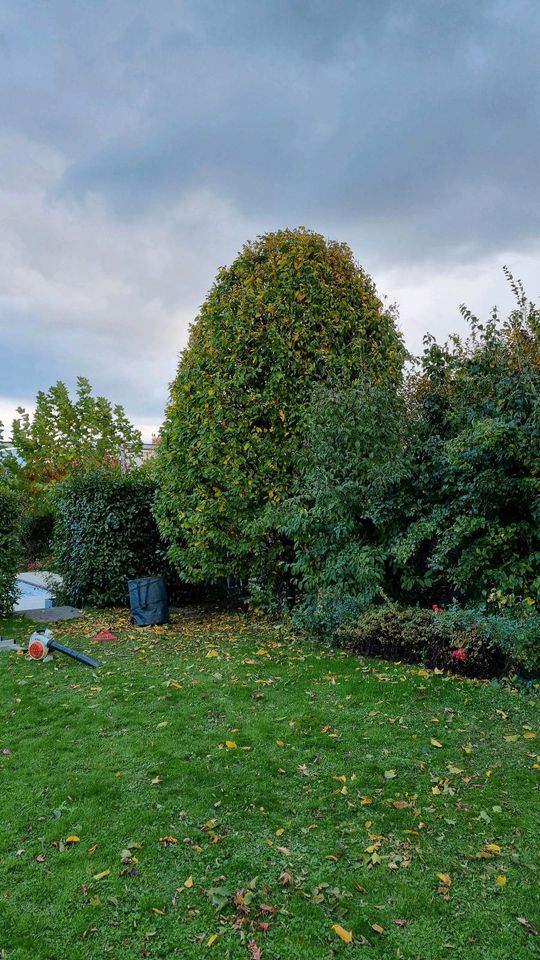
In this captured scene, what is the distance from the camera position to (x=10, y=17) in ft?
19.4

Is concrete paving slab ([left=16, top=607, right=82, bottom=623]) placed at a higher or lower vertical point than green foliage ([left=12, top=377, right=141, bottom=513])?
lower

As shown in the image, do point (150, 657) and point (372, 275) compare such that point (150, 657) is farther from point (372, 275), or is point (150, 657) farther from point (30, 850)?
point (372, 275)

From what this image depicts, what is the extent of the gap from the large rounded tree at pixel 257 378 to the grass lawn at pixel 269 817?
2298 millimetres

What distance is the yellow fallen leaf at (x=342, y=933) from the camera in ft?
6.45

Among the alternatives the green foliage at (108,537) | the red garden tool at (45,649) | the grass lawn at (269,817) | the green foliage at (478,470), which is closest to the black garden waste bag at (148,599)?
the green foliage at (108,537)

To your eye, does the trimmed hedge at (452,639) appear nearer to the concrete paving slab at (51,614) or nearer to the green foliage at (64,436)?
the concrete paving slab at (51,614)

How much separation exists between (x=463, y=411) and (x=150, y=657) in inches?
158

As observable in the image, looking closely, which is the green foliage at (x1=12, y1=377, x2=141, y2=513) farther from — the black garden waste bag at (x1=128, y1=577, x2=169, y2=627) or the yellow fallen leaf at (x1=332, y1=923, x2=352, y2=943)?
the yellow fallen leaf at (x1=332, y1=923, x2=352, y2=943)

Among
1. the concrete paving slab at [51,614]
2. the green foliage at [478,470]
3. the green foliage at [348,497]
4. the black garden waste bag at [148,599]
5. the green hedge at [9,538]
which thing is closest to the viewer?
the green foliage at [478,470]

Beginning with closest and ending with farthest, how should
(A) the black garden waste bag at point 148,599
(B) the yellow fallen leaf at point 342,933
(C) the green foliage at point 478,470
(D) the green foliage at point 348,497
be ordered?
1. (B) the yellow fallen leaf at point 342,933
2. (C) the green foliage at point 478,470
3. (D) the green foliage at point 348,497
4. (A) the black garden waste bag at point 148,599

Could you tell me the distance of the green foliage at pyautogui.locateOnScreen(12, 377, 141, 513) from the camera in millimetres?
14586

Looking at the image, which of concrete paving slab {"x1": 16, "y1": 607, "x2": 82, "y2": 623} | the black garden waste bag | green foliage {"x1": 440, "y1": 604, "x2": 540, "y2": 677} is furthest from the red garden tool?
green foliage {"x1": 440, "y1": 604, "x2": 540, "y2": 677}

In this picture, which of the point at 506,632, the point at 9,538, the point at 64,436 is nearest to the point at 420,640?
the point at 506,632

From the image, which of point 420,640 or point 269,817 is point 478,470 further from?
point 269,817
